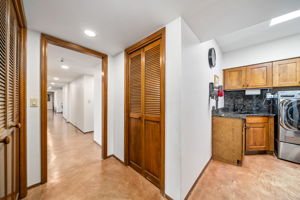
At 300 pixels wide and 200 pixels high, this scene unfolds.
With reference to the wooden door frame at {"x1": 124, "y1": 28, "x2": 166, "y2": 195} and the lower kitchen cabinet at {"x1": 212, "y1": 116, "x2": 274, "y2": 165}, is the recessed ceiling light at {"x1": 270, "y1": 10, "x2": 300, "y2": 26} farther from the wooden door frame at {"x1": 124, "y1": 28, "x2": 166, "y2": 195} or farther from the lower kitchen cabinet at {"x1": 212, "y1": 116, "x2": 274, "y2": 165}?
the wooden door frame at {"x1": 124, "y1": 28, "x2": 166, "y2": 195}

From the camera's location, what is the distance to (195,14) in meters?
1.24

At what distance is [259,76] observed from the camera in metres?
2.64

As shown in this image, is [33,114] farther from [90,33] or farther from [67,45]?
[90,33]

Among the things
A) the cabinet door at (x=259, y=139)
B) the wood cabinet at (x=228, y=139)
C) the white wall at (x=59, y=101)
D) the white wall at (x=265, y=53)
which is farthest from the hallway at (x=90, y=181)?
the white wall at (x=59, y=101)

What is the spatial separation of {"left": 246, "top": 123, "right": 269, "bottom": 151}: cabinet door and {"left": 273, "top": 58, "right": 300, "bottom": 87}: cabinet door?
0.93m

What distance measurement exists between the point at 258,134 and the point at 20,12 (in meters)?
4.24

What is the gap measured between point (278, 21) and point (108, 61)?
303cm

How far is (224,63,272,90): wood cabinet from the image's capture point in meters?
2.56

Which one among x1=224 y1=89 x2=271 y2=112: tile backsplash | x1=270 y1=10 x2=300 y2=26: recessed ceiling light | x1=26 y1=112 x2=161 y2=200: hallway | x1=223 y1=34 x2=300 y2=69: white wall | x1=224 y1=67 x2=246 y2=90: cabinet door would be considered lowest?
x1=26 y1=112 x2=161 y2=200: hallway

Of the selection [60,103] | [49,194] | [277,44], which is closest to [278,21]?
[277,44]

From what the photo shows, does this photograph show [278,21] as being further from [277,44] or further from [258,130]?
[258,130]

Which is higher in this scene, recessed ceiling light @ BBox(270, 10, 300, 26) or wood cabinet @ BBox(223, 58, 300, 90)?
recessed ceiling light @ BBox(270, 10, 300, 26)

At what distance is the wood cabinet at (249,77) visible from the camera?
256 cm

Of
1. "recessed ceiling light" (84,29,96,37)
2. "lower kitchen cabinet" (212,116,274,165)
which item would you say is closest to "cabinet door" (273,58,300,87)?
"lower kitchen cabinet" (212,116,274,165)
